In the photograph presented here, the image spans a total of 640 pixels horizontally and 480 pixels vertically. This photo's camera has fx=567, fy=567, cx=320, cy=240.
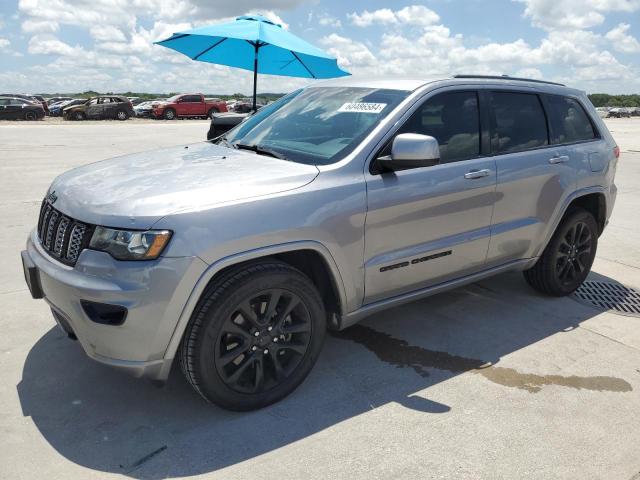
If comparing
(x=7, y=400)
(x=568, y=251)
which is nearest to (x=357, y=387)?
(x=7, y=400)

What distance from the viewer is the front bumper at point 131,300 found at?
248 centimetres

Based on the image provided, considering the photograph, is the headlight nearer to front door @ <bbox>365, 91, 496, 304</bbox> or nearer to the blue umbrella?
front door @ <bbox>365, 91, 496, 304</bbox>

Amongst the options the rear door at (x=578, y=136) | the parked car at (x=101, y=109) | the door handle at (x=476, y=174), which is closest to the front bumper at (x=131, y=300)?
the door handle at (x=476, y=174)

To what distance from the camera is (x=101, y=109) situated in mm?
32719

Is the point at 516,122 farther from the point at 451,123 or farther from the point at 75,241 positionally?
the point at 75,241

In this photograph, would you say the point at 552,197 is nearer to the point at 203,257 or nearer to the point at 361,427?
Result: the point at 361,427

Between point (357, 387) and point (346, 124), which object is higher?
point (346, 124)

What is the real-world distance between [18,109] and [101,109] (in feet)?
14.0

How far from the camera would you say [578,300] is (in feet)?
15.3

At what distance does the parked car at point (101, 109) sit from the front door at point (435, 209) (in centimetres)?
3241

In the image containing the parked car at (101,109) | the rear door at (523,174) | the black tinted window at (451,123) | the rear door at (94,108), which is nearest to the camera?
the black tinted window at (451,123)

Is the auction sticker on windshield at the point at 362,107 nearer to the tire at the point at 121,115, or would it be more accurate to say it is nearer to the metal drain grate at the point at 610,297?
the metal drain grate at the point at 610,297

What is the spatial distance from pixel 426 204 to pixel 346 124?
2.23 ft

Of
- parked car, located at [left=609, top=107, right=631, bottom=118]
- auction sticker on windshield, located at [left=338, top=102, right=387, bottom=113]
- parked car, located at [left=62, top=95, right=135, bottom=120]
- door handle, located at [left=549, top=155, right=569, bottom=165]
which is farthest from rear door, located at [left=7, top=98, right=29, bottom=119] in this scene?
parked car, located at [left=609, top=107, right=631, bottom=118]
